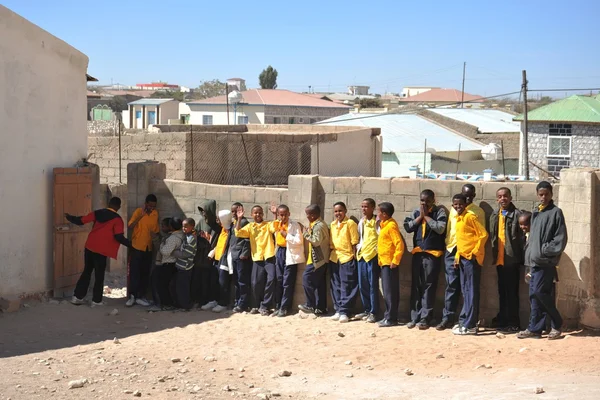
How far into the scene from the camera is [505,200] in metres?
9.01

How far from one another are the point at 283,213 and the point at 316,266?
2.64 ft

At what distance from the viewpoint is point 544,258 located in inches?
334

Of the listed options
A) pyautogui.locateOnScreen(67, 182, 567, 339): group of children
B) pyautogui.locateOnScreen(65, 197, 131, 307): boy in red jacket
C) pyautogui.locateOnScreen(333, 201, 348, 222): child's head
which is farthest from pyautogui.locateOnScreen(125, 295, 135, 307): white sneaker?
pyautogui.locateOnScreen(333, 201, 348, 222): child's head

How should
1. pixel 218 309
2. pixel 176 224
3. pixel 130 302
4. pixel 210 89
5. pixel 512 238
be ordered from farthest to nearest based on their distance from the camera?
pixel 210 89 < pixel 130 302 < pixel 176 224 < pixel 218 309 < pixel 512 238

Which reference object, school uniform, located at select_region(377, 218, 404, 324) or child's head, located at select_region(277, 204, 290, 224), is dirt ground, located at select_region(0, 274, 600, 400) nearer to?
school uniform, located at select_region(377, 218, 404, 324)

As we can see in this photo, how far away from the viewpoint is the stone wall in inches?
1176

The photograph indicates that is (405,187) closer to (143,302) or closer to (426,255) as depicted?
(426,255)

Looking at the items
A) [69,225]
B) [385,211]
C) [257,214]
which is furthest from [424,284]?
[69,225]

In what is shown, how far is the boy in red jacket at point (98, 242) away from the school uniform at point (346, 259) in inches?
117

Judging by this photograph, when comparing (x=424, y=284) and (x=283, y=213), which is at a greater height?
(x=283, y=213)

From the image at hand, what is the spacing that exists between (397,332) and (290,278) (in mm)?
1684

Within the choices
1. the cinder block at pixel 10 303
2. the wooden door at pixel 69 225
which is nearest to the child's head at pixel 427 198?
the wooden door at pixel 69 225

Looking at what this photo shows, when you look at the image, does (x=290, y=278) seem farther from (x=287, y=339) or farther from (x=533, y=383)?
(x=533, y=383)

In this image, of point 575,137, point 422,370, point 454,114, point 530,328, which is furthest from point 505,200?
point 454,114
